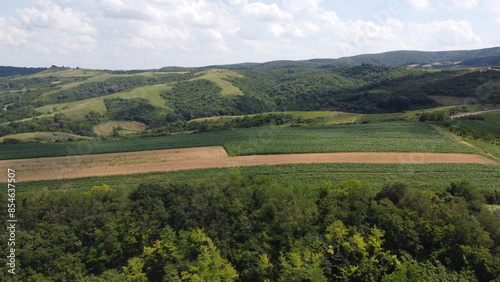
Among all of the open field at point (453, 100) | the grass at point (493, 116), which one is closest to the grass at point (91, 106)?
the open field at point (453, 100)

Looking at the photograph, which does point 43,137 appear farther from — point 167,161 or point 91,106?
point 167,161

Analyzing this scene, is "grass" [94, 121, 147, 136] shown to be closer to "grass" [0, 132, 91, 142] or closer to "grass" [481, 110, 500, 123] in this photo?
"grass" [0, 132, 91, 142]

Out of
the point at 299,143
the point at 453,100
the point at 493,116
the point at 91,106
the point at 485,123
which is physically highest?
the point at 91,106

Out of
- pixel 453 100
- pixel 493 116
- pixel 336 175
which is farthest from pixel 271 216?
pixel 453 100

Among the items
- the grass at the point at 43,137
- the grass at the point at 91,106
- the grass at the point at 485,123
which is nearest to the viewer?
the grass at the point at 485,123

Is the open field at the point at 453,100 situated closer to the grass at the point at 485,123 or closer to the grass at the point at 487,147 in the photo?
the grass at the point at 485,123

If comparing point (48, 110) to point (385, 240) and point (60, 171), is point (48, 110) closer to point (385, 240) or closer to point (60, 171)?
point (60, 171)

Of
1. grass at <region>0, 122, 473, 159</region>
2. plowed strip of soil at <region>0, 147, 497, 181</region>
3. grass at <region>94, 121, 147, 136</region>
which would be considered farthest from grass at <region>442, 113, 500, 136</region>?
grass at <region>94, 121, 147, 136</region>
